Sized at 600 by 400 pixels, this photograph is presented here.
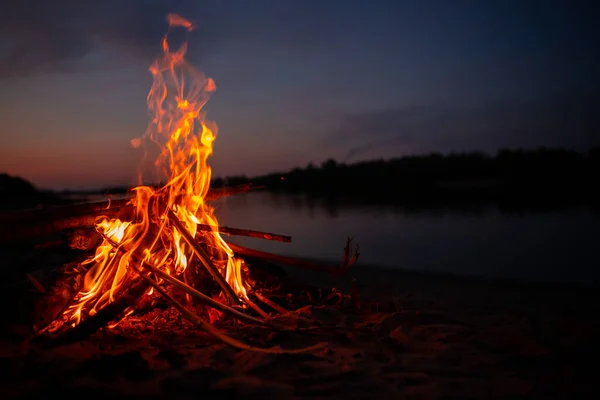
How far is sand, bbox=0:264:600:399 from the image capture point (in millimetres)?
2773

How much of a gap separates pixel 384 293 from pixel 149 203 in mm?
3778

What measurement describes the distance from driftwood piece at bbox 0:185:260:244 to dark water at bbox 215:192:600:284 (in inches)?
74.4

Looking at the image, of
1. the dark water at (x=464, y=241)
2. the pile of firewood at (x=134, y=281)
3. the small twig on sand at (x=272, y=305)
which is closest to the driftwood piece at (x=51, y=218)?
the pile of firewood at (x=134, y=281)

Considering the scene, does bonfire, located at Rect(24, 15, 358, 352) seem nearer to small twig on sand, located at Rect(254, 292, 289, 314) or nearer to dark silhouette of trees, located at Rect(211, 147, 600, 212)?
small twig on sand, located at Rect(254, 292, 289, 314)

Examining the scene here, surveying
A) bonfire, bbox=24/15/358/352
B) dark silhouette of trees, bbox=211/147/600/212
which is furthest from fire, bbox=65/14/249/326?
dark silhouette of trees, bbox=211/147/600/212

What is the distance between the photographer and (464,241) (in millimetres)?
13508

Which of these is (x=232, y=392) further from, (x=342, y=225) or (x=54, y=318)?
(x=342, y=225)

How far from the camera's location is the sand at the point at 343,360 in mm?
2773

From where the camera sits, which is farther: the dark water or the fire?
the dark water

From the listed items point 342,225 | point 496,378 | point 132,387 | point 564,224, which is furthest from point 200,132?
point 564,224

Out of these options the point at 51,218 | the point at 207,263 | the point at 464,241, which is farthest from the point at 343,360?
the point at 464,241

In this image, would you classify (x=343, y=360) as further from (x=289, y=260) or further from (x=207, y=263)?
(x=207, y=263)

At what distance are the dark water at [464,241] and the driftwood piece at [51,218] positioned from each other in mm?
1889

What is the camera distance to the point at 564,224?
52.2 feet
